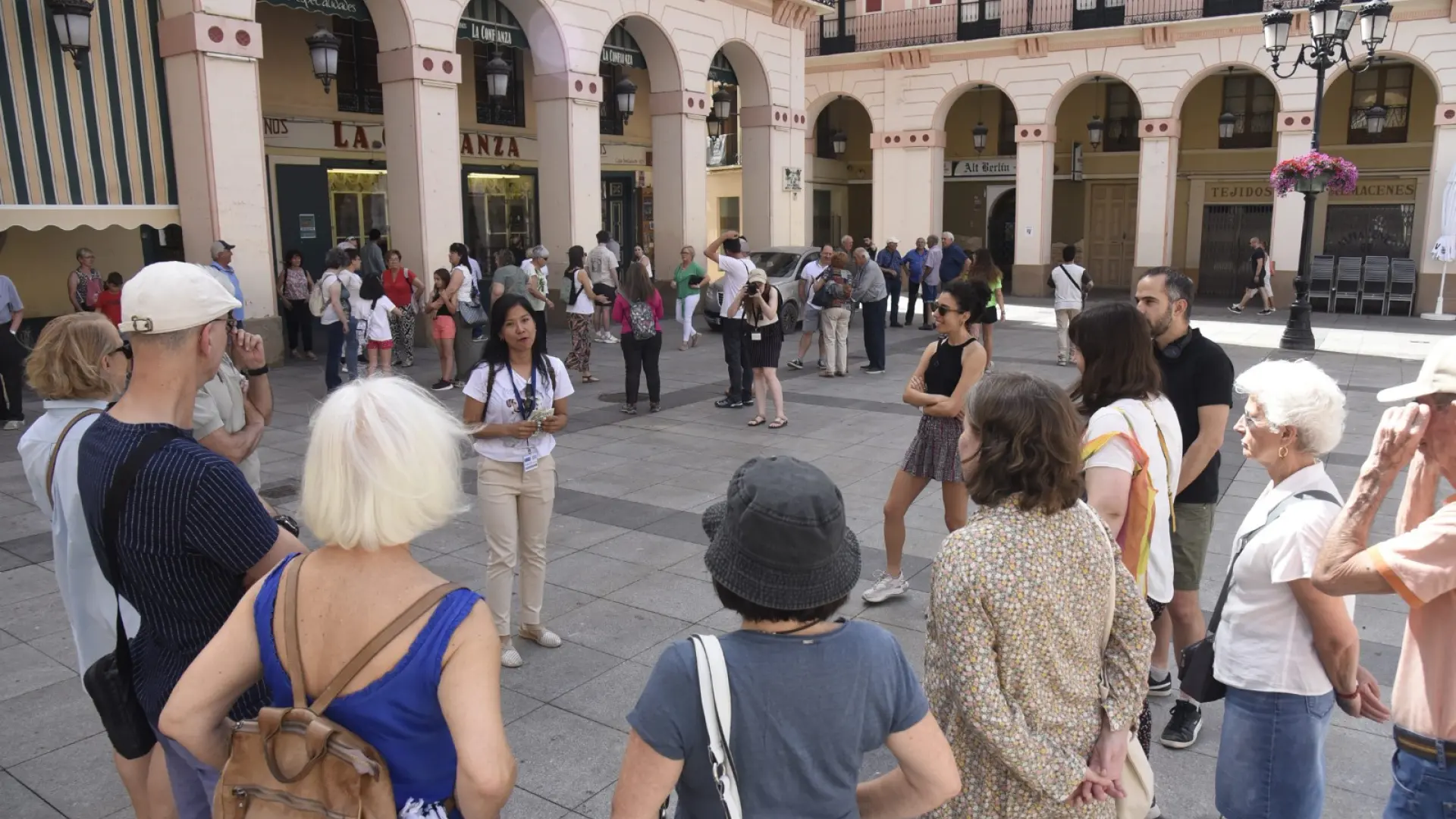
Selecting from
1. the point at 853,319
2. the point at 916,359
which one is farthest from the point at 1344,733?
the point at 853,319

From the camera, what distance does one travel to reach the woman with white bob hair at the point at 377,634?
1812 mm

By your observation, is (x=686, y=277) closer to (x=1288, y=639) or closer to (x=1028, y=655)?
(x=1288, y=639)

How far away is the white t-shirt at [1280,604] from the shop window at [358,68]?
17193mm

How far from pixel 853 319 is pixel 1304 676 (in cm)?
1752

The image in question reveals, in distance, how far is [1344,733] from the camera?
4125 millimetres

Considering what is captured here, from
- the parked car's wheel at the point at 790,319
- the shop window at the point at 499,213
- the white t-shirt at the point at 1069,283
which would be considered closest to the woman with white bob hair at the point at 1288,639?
the white t-shirt at the point at 1069,283

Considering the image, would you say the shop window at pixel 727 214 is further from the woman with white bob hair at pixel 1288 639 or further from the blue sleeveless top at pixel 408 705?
the blue sleeveless top at pixel 408 705

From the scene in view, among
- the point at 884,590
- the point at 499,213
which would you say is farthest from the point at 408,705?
the point at 499,213

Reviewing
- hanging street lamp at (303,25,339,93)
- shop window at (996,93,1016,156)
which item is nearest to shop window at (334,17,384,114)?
hanging street lamp at (303,25,339,93)

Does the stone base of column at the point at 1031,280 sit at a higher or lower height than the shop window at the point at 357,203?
lower

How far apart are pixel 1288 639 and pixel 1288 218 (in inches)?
915

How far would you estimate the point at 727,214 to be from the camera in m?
30.1

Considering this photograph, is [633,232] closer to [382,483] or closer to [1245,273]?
[1245,273]

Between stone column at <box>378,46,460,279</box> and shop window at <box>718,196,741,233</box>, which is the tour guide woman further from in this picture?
shop window at <box>718,196,741,233</box>
